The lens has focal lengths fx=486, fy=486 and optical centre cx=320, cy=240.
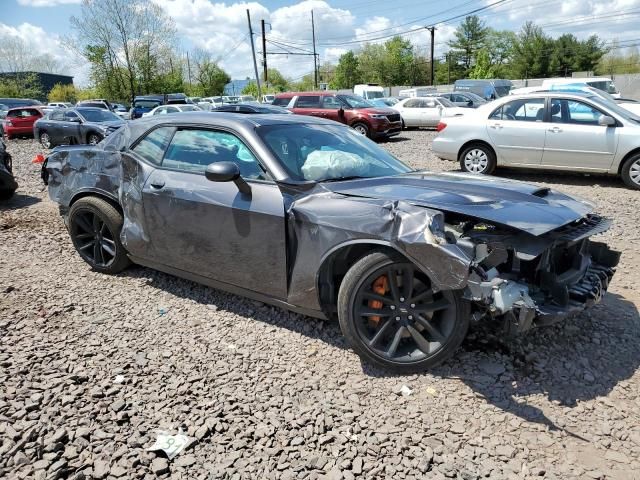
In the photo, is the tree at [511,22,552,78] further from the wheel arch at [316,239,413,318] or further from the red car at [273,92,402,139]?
the wheel arch at [316,239,413,318]

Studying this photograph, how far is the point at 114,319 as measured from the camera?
379 cm

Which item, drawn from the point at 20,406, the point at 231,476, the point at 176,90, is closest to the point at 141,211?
the point at 20,406

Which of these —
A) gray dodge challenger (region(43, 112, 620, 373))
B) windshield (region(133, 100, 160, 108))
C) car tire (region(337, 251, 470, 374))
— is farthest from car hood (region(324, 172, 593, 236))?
windshield (region(133, 100, 160, 108))

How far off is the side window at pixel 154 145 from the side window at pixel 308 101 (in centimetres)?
1342

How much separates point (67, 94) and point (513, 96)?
66406mm

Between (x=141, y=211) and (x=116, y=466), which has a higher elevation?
(x=141, y=211)

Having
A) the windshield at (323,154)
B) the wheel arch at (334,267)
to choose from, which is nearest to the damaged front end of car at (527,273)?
the wheel arch at (334,267)

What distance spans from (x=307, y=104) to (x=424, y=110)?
5.96 meters

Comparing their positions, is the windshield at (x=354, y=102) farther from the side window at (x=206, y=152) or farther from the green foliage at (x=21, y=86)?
the green foliage at (x=21, y=86)

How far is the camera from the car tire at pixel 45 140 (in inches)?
679

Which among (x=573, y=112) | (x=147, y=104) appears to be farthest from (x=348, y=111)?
(x=147, y=104)

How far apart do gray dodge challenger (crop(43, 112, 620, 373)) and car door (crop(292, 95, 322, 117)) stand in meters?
13.0

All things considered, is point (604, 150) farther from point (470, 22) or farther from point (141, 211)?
point (470, 22)

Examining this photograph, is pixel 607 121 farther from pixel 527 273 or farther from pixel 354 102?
pixel 354 102
